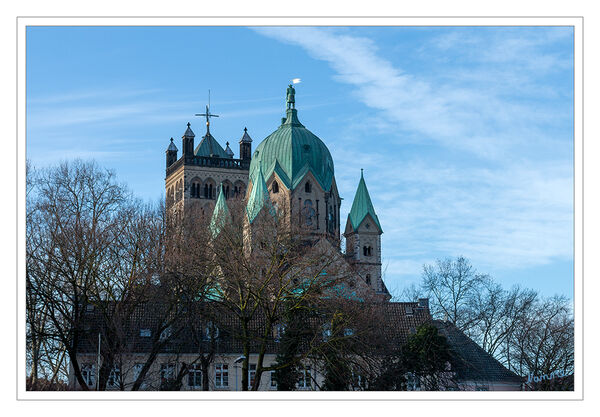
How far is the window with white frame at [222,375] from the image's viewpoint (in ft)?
142

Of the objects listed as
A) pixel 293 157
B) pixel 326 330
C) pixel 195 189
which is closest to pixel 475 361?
pixel 326 330

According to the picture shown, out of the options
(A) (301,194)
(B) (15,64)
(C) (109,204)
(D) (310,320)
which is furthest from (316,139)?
(B) (15,64)

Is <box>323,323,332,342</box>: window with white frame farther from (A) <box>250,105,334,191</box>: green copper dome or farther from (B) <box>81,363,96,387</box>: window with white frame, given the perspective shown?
(A) <box>250,105,334,191</box>: green copper dome

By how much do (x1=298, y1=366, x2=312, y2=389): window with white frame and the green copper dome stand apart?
48.3 meters

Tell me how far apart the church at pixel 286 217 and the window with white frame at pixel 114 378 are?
0.28ft

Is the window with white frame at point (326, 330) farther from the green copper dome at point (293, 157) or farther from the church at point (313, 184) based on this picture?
the green copper dome at point (293, 157)

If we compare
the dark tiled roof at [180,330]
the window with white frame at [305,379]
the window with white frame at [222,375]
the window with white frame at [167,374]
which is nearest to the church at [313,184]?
the window with white frame at [222,375]

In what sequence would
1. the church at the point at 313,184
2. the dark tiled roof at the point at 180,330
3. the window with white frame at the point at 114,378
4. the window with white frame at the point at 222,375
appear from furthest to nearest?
the church at the point at 313,184
the window with white frame at the point at 222,375
the dark tiled roof at the point at 180,330
the window with white frame at the point at 114,378

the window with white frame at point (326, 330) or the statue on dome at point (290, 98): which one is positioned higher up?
the statue on dome at point (290, 98)

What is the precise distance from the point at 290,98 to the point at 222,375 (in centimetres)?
5269

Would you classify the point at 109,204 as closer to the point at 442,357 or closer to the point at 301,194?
the point at 442,357

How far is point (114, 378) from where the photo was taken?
37.1 metres

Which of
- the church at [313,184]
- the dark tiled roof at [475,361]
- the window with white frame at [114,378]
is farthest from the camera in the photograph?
the church at [313,184]

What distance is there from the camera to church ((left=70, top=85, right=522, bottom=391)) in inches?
1526
